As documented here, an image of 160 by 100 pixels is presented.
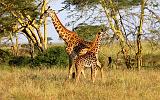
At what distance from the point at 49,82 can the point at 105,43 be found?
22.4ft

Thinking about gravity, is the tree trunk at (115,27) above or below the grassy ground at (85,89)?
above

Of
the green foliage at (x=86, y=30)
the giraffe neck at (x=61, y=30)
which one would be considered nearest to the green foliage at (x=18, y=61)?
the green foliage at (x=86, y=30)

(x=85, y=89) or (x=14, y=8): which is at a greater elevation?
(x=14, y=8)

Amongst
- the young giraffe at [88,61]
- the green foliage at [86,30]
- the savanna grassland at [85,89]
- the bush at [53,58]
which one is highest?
the green foliage at [86,30]

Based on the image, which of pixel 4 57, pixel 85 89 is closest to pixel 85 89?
pixel 85 89

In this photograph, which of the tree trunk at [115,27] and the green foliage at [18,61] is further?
the green foliage at [18,61]

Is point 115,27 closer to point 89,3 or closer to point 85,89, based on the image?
point 89,3

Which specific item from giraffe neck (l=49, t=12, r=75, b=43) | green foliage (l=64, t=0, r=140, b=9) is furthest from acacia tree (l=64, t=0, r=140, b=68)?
giraffe neck (l=49, t=12, r=75, b=43)

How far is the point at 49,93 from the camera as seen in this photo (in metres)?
10.1

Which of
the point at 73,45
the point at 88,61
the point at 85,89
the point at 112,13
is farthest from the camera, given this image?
the point at 112,13

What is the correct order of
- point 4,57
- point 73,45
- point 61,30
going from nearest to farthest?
point 73,45
point 61,30
point 4,57

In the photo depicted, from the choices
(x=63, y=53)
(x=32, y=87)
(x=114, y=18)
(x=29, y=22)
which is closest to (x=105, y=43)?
(x=114, y=18)

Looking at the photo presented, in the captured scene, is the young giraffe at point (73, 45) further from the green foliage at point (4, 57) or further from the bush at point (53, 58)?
the green foliage at point (4, 57)

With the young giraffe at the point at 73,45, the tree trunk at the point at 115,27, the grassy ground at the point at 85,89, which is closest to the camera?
the grassy ground at the point at 85,89
